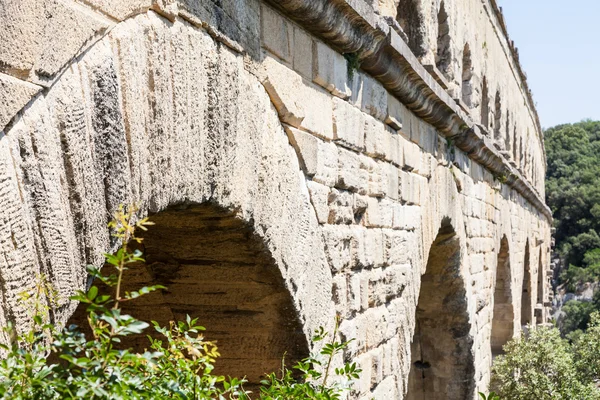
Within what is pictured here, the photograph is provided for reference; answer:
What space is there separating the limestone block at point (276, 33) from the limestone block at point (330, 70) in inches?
11.8

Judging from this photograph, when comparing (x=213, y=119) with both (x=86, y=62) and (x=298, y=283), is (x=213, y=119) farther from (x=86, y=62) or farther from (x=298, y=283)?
(x=298, y=283)

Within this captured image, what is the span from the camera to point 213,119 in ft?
8.95

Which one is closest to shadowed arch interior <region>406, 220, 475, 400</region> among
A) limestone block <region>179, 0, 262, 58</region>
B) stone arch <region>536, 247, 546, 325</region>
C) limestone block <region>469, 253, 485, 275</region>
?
limestone block <region>469, 253, 485, 275</region>

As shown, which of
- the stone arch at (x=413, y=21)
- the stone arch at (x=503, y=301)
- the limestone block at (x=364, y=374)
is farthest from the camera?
the stone arch at (x=503, y=301)

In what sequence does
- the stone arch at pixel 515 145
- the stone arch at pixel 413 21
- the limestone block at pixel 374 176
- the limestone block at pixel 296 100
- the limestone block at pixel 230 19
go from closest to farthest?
the limestone block at pixel 230 19 → the limestone block at pixel 296 100 → the limestone block at pixel 374 176 → the stone arch at pixel 413 21 → the stone arch at pixel 515 145

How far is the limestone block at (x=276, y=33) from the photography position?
10.5 ft

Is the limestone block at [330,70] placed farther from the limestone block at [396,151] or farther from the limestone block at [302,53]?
the limestone block at [396,151]

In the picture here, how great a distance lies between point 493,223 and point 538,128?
10778 millimetres

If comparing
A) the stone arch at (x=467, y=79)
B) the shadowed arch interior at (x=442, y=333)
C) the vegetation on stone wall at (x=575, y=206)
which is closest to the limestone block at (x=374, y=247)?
the shadowed arch interior at (x=442, y=333)

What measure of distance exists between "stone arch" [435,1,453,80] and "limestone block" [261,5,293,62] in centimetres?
398

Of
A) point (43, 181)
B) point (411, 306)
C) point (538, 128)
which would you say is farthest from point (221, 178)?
point (538, 128)

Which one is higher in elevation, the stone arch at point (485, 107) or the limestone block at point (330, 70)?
the stone arch at point (485, 107)

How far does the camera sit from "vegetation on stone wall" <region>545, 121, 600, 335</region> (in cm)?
3853

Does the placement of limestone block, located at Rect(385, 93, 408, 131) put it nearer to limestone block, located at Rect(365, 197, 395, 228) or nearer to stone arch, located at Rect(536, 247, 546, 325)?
limestone block, located at Rect(365, 197, 395, 228)
